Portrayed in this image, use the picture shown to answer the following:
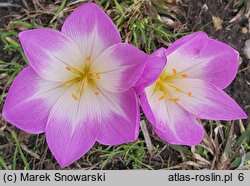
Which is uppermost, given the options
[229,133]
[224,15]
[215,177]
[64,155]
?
[224,15]

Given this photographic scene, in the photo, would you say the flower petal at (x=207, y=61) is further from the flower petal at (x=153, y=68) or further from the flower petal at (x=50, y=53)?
the flower petal at (x=50, y=53)

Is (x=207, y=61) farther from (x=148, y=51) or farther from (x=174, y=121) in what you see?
(x=148, y=51)

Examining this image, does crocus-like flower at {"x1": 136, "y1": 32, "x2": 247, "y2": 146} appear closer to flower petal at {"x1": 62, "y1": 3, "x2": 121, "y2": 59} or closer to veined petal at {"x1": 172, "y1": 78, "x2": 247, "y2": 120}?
veined petal at {"x1": 172, "y1": 78, "x2": 247, "y2": 120}

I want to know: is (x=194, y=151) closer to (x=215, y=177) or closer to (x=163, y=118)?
(x=215, y=177)

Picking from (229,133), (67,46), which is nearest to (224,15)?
(229,133)

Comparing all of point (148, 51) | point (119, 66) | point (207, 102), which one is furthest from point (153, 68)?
point (148, 51)

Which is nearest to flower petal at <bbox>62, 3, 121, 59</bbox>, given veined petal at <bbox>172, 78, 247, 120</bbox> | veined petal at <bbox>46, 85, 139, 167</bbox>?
veined petal at <bbox>46, 85, 139, 167</bbox>
